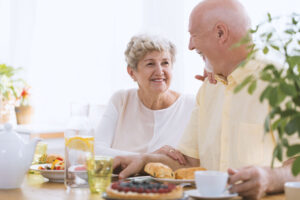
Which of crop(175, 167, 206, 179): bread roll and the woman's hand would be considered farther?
the woman's hand

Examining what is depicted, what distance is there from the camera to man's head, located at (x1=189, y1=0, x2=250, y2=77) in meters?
1.89

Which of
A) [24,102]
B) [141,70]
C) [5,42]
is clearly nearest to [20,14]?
[5,42]

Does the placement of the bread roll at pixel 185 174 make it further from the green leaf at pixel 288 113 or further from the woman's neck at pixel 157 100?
the woman's neck at pixel 157 100

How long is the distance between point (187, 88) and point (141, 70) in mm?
724

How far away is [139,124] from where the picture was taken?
301cm

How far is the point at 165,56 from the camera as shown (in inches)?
116

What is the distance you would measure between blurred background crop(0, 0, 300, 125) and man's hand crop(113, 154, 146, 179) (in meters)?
2.16

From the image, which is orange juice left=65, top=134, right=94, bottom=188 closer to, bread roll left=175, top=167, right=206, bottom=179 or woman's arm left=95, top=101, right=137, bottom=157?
bread roll left=175, top=167, right=206, bottom=179

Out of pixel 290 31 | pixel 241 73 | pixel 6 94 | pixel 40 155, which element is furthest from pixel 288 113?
pixel 6 94

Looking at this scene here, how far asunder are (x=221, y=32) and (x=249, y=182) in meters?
0.81

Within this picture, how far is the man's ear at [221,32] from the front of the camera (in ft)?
6.21

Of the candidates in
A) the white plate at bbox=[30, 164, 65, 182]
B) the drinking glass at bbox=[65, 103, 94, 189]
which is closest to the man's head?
the drinking glass at bbox=[65, 103, 94, 189]

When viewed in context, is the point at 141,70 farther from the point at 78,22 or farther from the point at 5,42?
the point at 5,42

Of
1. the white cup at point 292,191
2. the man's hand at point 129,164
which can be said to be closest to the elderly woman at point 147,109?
the man's hand at point 129,164
